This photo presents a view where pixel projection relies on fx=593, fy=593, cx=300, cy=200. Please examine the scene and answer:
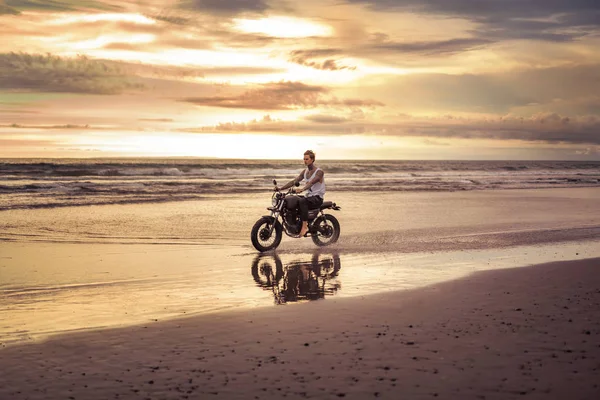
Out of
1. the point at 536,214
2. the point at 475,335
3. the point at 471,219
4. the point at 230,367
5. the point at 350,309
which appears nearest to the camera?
the point at 230,367

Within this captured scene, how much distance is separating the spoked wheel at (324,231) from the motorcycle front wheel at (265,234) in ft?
3.23

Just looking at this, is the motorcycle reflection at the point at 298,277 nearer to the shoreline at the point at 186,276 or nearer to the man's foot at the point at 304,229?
the shoreline at the point at 186,276

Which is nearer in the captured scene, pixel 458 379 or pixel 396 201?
pixel 458 379

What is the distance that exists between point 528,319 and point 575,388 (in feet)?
7.23

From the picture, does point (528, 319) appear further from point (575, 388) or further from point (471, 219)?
point (471, 219)

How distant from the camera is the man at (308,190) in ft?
47.2

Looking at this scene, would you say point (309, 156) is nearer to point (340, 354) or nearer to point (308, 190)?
point (308, 190)

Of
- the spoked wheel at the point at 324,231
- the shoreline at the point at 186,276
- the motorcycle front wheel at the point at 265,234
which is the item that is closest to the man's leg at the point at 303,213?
the spoked wheel at the point at 324,231

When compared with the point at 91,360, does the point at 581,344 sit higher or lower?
lower

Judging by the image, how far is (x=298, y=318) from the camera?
24.0 feet

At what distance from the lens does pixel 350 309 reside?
773cm

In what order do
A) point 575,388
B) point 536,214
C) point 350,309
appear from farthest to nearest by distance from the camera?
point 536,214, point 350,309, point 575,388

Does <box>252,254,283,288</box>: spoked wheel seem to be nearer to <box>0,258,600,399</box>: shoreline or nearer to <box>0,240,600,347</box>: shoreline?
<box>0,240,600,347</box>: shoreline

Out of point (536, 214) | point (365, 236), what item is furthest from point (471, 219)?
point (365, 236)
